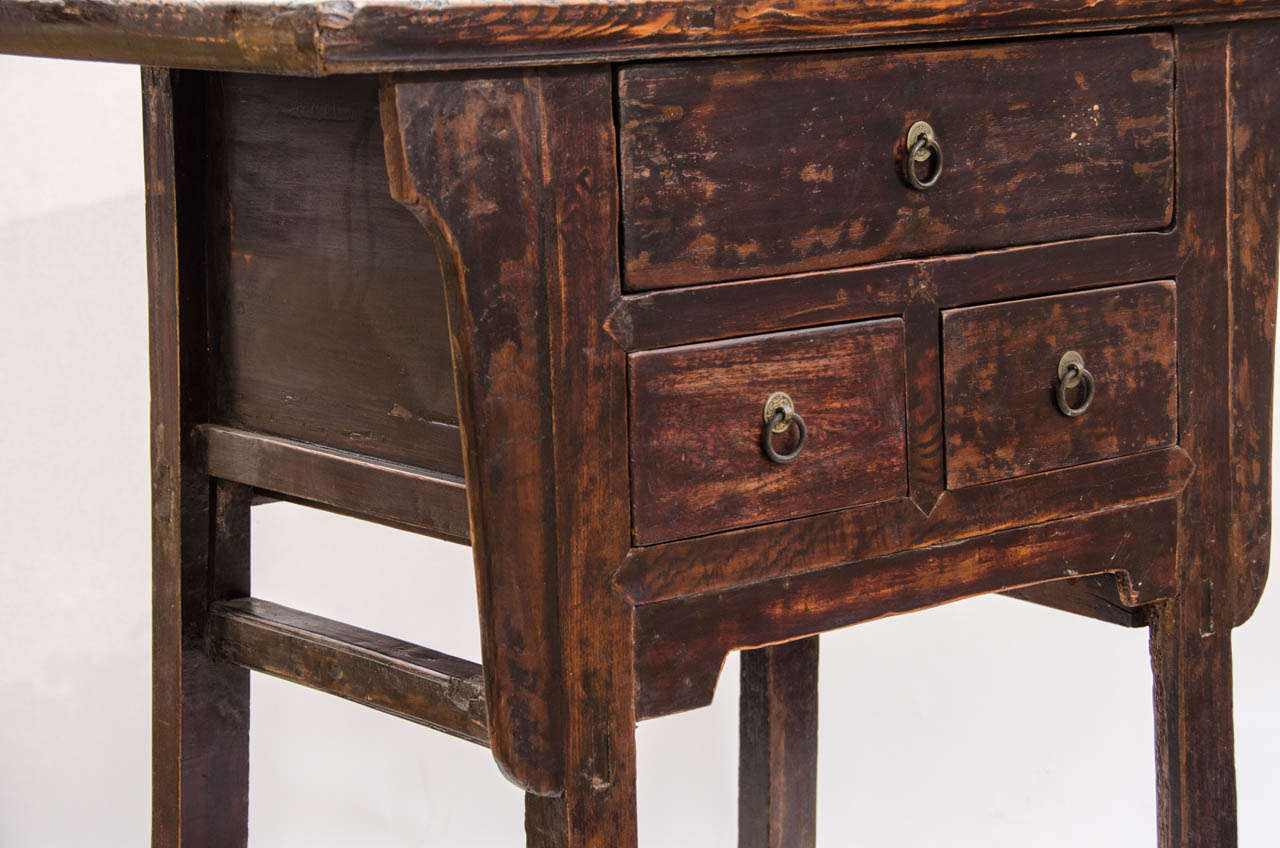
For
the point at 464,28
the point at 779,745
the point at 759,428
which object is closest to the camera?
the point at 464,28

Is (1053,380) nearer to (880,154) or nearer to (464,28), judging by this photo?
(880,154)

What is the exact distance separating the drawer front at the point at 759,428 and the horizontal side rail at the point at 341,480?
0.57ft

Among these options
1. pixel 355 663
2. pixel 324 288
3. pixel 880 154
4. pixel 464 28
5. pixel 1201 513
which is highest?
pixel 464 28

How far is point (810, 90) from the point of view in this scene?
1952mm

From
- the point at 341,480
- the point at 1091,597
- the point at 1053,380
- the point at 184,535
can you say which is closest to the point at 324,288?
the point at 341,480

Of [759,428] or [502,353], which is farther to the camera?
[759,428]

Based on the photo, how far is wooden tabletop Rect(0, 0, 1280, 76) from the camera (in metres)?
1.67

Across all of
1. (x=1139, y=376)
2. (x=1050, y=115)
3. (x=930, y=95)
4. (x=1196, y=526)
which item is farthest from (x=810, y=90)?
(x=1196, y=526)

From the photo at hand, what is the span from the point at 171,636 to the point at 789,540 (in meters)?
0.65

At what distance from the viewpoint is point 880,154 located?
6.56ft

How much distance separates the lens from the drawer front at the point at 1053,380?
2084mm

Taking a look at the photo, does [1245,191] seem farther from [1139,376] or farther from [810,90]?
Result: [810,90]

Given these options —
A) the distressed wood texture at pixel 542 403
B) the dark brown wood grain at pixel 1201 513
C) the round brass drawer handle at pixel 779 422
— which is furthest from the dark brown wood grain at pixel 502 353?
the dark brown wood grain at pixel 1201 513

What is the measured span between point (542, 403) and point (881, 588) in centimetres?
41
